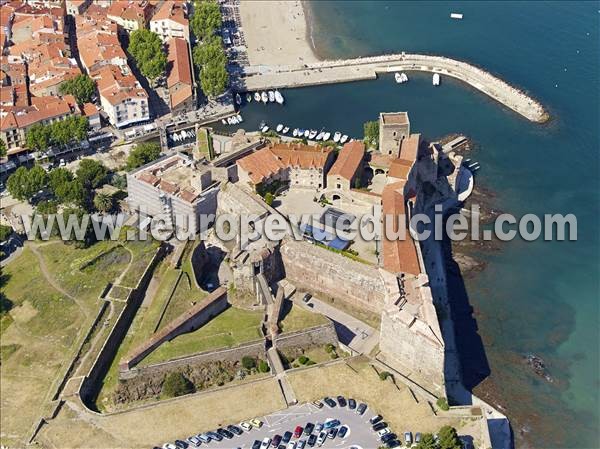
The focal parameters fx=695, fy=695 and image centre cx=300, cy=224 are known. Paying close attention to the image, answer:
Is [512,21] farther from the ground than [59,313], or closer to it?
farther from the ground

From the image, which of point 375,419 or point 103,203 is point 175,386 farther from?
point 103,203

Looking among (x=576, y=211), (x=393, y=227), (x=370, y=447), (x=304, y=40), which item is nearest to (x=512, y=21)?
(x=304, y=40)

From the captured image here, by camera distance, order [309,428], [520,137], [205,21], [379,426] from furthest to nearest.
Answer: [205,21] → [520,137] → [309,428] → [379,426]

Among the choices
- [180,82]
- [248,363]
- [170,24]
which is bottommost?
[248,363]

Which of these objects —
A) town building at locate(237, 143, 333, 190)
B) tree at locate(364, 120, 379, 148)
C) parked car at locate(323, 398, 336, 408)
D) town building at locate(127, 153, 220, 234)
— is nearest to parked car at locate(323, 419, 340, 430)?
parked car at locate(323, 398, 336, 408)

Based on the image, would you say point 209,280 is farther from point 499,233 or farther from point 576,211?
point 576,211

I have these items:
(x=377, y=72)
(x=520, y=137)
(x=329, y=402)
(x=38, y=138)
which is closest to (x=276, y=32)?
(x=377, y=72)
